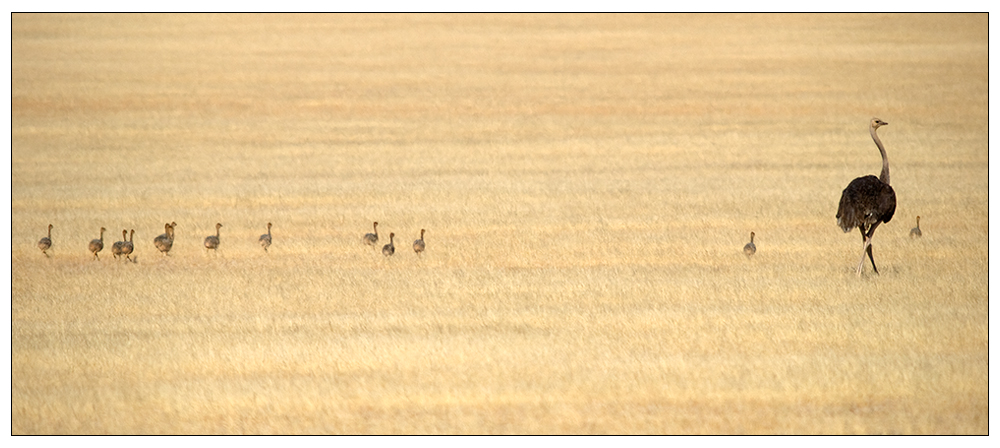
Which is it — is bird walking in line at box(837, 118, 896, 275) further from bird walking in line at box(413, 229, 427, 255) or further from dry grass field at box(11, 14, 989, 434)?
bird walking in line at box(413, 229, 427, 255)

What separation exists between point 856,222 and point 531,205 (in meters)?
6.96

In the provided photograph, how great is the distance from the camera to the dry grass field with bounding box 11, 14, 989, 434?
911 cm

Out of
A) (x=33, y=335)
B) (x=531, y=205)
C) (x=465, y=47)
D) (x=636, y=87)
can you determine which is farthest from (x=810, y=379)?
(x=465, y=47)

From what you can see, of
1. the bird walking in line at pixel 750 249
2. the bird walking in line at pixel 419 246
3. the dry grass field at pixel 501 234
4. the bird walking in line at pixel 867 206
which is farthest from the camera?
the bird walking in line at pixel 419 246

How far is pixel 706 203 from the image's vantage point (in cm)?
1808

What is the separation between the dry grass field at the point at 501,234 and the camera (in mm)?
9109

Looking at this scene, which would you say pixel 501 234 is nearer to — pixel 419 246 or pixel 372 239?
pixel 419 246

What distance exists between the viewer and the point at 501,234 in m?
15.7

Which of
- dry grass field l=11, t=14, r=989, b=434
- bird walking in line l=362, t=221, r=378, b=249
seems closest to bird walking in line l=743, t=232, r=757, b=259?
dry grass field l=11, t=14, r=989, b=434

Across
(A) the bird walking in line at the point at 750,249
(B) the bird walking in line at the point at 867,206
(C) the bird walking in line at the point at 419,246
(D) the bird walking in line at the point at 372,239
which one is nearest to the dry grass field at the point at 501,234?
(C) the bird walking in line at the point at 419,246

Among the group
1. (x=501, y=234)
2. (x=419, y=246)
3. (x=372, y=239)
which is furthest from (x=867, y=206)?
(x=372, y=239)

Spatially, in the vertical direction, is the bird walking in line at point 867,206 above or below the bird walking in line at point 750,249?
above

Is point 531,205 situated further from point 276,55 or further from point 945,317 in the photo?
point 276,55

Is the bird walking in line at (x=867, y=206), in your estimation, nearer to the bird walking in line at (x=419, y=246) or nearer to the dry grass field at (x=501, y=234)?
the dry grass field at (x=501, y=234)
